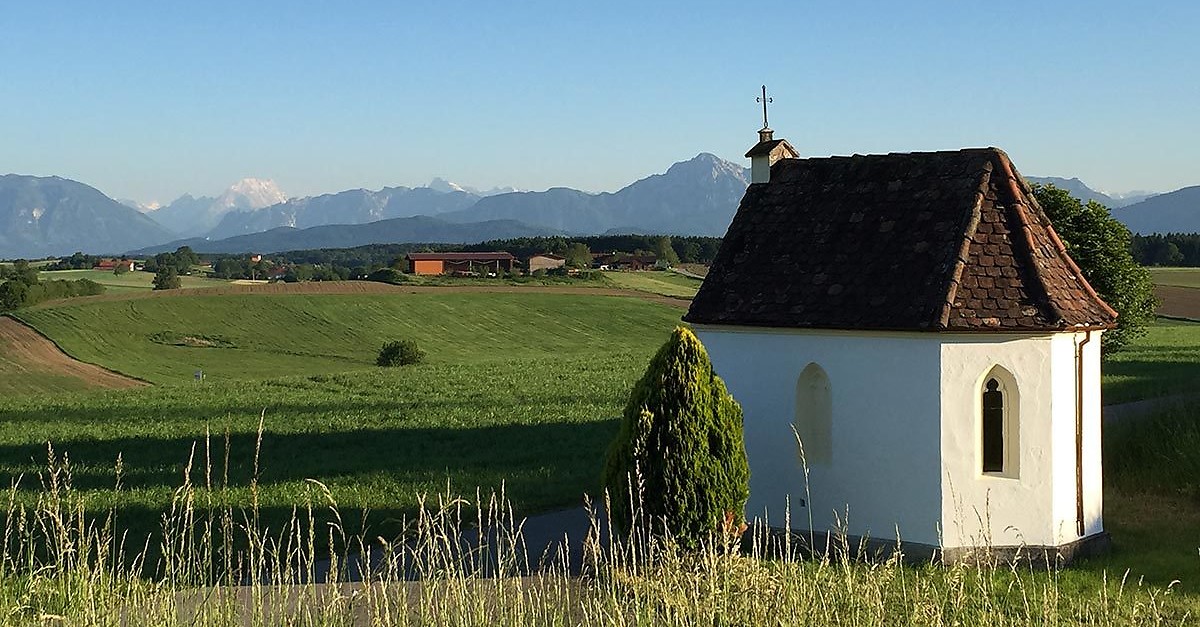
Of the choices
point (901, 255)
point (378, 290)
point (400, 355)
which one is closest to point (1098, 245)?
point (901, 255)

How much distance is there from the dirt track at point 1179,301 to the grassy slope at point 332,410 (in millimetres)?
37332

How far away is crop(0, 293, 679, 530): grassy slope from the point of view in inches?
864

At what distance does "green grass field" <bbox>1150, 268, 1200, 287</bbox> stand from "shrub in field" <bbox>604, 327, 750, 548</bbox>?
86143 mm

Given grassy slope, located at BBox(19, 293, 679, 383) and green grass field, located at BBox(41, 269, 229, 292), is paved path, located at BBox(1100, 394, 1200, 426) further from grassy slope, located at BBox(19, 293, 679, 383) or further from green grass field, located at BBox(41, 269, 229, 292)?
green grass field, located at BBox(41, 269, 229, 292)

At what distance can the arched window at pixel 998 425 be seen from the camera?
51.8ft

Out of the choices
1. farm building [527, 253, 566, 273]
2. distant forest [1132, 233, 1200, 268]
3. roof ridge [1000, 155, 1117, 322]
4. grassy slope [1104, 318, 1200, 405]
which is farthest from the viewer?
farm building [527, 253, 566, 273]

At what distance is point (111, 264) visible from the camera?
471 feet

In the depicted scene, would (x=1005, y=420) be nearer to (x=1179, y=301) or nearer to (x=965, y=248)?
(x=965, y=248)

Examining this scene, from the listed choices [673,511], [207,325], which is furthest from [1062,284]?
[207,325]

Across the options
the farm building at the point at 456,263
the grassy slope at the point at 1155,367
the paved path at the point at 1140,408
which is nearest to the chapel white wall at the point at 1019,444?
the paved path at the point at 1140,408

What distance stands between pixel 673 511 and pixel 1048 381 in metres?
5.95

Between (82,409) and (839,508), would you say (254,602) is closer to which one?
(839,508)

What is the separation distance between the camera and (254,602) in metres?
7.79

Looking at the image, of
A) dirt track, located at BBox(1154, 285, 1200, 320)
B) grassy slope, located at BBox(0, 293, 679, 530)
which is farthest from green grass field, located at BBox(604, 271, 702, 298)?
dirt track, located at BBox(1154, 285, 1200, 320)
